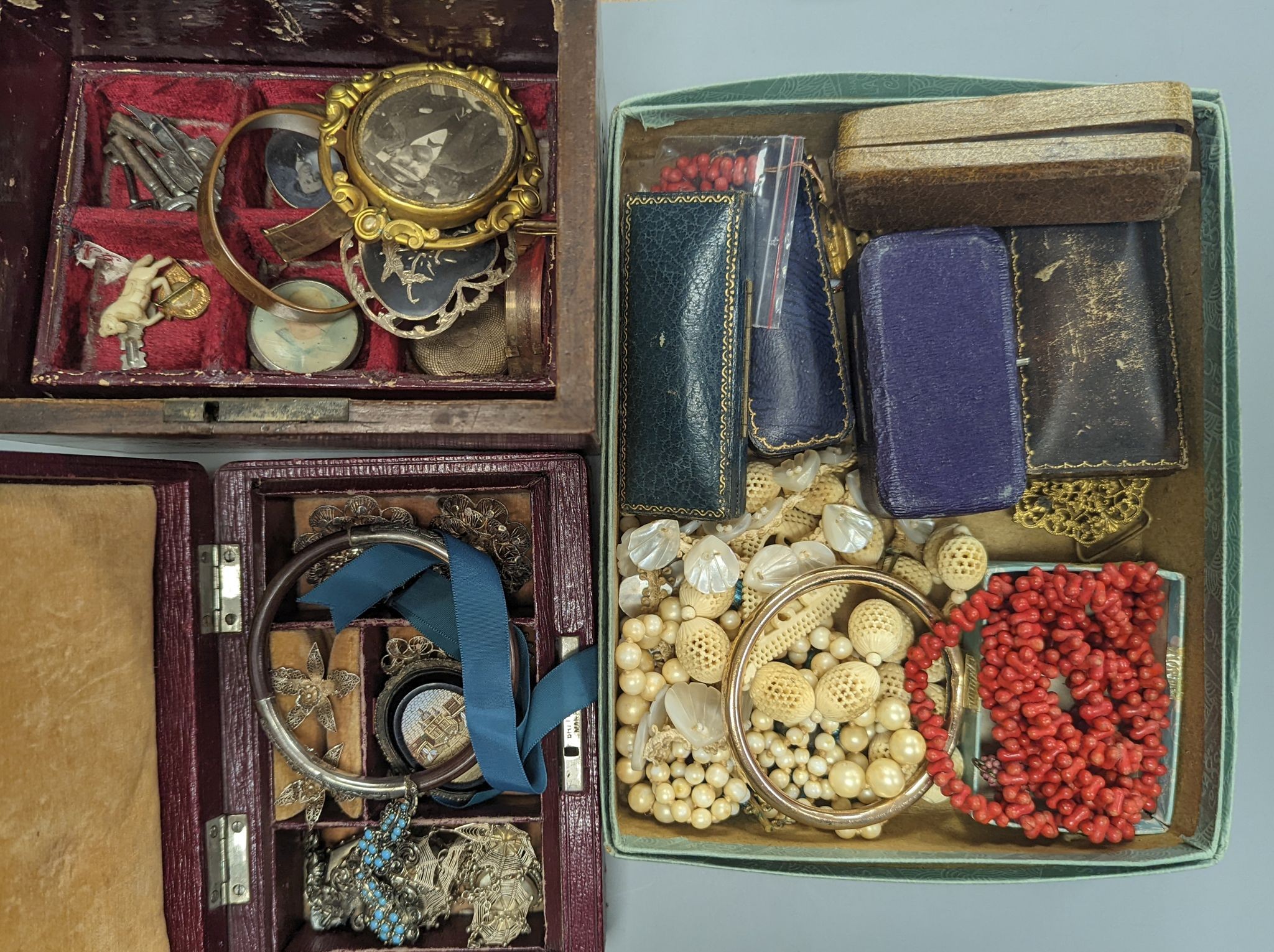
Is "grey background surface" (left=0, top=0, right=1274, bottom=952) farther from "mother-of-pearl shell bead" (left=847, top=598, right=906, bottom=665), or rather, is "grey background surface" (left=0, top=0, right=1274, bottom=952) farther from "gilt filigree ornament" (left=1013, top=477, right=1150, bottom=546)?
"mother-of-pearl shell bead" (left=847, top=598, right=906, bottom=665)

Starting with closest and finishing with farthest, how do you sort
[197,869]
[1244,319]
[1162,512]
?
[197,869], [1162,512], [1244,319]

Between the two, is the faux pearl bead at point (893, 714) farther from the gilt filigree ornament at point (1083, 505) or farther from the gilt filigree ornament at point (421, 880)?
Answer: the gilt filigree ornament at point (421, 880)

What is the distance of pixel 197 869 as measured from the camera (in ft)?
3.59

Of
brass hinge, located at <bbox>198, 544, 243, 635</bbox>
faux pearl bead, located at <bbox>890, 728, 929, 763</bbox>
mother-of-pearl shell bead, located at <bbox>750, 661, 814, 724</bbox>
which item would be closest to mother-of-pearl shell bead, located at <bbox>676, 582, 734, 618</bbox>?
mother-of-pearl shell bead, located at <bbox>750, 661, 814, 724</bbox>

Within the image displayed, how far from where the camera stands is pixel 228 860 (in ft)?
3.73

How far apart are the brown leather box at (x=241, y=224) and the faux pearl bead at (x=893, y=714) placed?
0.64 m

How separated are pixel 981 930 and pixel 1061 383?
40.5 inches

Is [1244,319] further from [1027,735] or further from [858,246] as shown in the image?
[1027,735]

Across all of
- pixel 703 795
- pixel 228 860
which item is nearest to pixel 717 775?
pixel 703 795

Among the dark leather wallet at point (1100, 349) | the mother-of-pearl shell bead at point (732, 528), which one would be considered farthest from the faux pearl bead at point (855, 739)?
the dark leather wallet at point (1100, 349)

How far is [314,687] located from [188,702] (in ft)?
0.56

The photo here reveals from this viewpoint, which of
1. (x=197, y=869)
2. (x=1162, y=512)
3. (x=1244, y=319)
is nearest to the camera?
(x=197, y=869)

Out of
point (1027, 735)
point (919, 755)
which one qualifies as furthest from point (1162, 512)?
point (919, 755)

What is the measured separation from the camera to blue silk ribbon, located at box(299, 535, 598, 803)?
41.3 inches
